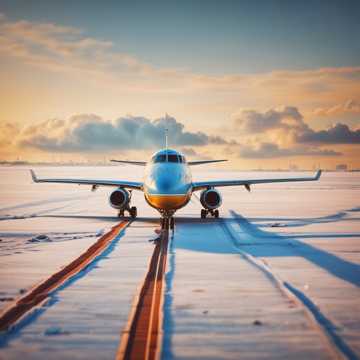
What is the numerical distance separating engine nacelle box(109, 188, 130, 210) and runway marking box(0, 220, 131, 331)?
7.98 metres

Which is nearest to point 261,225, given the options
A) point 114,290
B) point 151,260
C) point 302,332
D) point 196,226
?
point 196,226

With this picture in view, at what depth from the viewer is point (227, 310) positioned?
24.2ft

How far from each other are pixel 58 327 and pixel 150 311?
5.50 ft

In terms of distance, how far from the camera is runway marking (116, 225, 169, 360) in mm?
5664

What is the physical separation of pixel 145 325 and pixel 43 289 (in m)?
3.25

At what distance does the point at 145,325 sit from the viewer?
6633mm

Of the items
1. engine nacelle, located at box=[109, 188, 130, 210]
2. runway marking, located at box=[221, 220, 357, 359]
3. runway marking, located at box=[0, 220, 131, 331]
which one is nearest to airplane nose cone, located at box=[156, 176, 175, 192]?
runway marking, located at box=[0, 220, 131, 331]

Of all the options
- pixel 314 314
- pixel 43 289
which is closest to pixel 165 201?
pixel 43 289

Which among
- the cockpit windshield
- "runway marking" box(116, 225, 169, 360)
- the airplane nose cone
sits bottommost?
"runway marking" box(116, 225, 169, 360)

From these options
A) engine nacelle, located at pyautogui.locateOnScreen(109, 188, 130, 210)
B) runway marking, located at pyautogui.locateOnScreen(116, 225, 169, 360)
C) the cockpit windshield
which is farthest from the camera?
engine nacelle, located at pyautogui.locateOnScreen(109, 188, 130, 210)

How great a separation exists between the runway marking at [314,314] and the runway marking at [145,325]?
2634 millimetres

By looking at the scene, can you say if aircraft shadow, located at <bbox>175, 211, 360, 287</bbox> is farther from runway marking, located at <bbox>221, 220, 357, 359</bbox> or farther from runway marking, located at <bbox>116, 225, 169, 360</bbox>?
runway marking, located at <bbox>116, 225, 169, 360</bbox>

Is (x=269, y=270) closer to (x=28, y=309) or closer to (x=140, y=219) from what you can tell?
(x=28, y=309)

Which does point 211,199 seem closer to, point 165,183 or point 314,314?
point 165,183
